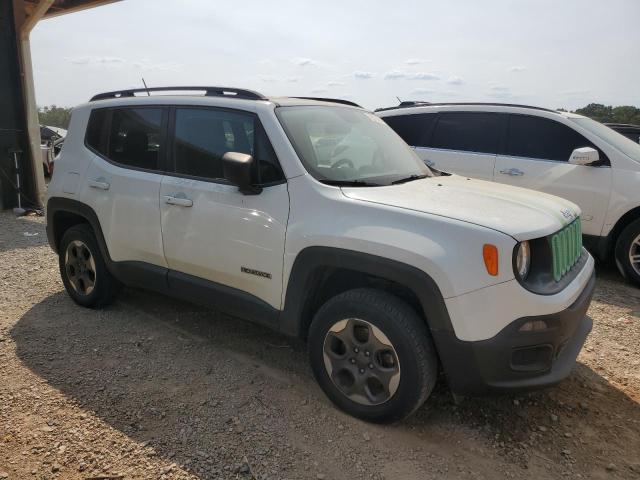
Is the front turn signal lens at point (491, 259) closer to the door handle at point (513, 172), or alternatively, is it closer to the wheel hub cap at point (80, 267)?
the wheel hub cap at point (80, 267)

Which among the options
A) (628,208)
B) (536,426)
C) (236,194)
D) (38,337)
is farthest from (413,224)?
(628,208)

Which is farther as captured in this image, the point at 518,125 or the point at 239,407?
the point at 518,125

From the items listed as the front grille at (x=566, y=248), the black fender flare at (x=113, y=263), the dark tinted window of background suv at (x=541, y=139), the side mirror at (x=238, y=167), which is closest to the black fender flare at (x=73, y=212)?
the black fender flare at (x=113, y=263)

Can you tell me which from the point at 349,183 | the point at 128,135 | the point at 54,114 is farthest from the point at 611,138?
the point at 54,114

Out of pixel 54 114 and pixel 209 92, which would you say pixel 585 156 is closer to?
pixel 209 92

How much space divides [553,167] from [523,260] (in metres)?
3.75

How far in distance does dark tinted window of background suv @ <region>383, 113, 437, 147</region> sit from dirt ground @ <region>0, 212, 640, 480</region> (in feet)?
10.8

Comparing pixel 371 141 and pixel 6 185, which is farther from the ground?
pixel 371 141

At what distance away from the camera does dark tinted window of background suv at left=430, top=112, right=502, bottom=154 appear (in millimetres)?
6156

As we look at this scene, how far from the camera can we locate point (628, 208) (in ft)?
17.5

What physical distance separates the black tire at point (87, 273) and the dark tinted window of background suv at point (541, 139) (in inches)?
180

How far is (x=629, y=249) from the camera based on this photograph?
535cm

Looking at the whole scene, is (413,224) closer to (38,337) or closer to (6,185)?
(38,337)

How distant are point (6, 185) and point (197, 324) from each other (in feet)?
21.9
